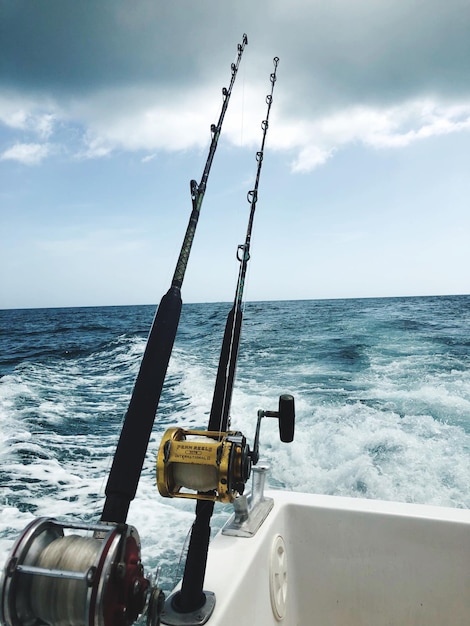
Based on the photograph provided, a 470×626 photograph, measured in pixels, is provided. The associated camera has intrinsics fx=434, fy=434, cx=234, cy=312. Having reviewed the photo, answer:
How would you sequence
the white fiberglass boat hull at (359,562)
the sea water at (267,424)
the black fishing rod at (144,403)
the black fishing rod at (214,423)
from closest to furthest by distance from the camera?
the black fishing rod at (144,403), the black fishing rod at (214,423), the white fiberglass boat hull at (359,562), the sea water at (267,424)

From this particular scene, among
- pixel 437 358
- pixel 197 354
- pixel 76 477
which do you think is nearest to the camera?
pixel 76 477

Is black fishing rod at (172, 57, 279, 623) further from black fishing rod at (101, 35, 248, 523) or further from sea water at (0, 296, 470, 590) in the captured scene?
sea water at (0, 296, 470, 590)

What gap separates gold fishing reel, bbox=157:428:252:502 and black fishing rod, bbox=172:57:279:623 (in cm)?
22

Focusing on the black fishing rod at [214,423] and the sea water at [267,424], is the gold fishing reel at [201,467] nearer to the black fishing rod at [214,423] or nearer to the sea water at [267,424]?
the black fishing rod at [214,423]

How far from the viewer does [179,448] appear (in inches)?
37.8

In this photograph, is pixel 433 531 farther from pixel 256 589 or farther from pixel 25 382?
pixel 25 382

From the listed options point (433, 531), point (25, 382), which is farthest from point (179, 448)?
point (25, 382)

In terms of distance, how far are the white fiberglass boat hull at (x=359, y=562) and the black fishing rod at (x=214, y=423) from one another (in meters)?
0.30

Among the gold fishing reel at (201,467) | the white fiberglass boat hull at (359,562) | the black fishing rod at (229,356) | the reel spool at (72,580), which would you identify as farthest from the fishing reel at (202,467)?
the white fiberglass boat hull at (359,562)

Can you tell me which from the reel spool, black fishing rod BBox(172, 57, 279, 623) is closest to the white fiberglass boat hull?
black fishing rod BBox(172, 57, 279, 623)

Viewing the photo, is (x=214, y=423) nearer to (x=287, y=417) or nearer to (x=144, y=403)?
(x=287, y=417)

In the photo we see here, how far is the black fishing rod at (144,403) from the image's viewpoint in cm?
94

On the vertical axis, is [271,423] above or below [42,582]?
below

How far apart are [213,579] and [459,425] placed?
4236mm
